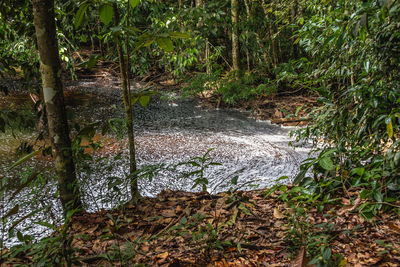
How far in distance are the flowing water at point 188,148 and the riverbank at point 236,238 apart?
0.27 meters

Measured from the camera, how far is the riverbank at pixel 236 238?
1.50 metres

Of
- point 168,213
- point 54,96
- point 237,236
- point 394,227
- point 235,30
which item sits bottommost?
point 168,213

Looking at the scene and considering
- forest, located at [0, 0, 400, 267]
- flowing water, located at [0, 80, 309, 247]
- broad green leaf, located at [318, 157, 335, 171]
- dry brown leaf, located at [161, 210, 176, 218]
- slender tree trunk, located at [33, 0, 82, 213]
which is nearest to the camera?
forest, located at [0, 0, 400, 267]

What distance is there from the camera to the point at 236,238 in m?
1.80

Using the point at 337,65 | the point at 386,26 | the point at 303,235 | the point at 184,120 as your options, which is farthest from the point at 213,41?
the point at 303,235

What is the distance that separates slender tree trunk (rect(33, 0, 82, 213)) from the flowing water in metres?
0.14

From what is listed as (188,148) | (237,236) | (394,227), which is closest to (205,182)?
(237,236)

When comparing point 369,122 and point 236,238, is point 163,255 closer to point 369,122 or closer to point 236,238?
point 236,238

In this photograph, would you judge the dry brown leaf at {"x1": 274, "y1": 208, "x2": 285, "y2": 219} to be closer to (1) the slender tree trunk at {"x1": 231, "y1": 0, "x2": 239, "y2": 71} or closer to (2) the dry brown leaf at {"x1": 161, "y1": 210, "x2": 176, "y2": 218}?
(2) the dry brown leaf at {"x1": 161, "y1": 210, "x2": 176, "y2": 218}

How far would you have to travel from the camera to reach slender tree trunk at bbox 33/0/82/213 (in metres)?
2.01

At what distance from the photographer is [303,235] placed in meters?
1.62

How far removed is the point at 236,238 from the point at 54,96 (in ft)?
5.16

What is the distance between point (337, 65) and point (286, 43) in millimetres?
7360

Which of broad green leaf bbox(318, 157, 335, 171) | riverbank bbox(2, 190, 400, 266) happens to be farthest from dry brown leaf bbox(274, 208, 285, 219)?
broad green leaf bbox(318, 157, 335, 171)
